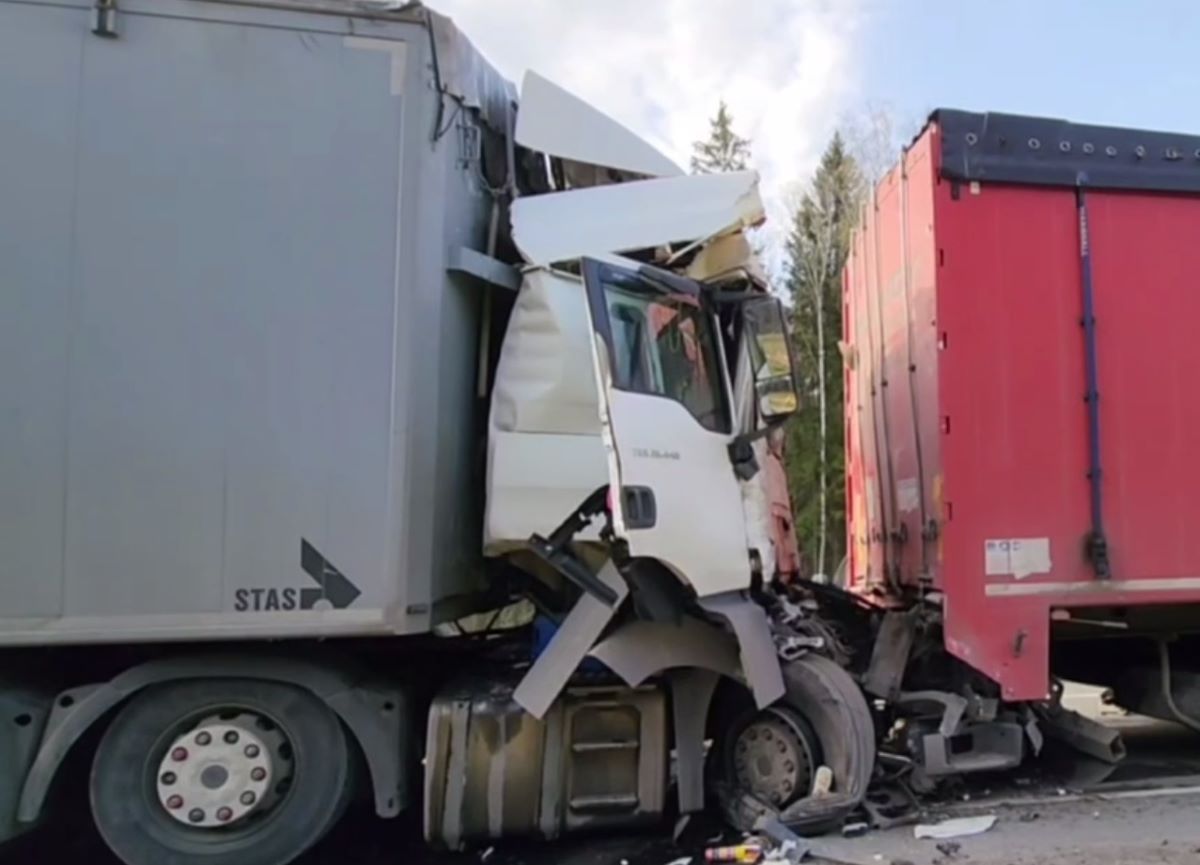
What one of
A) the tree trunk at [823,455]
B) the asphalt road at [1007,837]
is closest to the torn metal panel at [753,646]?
the asphalt road at [1007,837]

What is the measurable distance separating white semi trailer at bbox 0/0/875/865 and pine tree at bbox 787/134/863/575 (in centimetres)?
1112

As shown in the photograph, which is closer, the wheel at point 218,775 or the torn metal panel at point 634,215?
the wheel at point 218,775

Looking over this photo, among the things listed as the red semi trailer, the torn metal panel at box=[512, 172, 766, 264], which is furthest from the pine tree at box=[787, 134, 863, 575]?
the torn metal panel at box=[512, 172, 766, 264]

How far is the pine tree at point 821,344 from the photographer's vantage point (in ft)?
59.3

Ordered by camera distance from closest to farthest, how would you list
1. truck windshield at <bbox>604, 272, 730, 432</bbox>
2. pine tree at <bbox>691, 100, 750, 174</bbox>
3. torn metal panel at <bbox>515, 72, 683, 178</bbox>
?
truck windshield at <bbox>604, 272, 730, 432</bbox> → torn metal panel at <bbox>515, 72, 683, 178</bbox> → pine tree at <bbox>691, 100, 750, 174</bbox>

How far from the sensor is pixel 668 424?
3982mm

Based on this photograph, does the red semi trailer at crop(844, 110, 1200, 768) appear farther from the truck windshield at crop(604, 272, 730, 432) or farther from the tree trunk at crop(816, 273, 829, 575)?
the tree trunk at crop(816, 273, 829, 575)

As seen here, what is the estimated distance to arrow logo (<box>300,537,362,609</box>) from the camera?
366cm

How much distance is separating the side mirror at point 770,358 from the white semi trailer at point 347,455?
0.02 meters

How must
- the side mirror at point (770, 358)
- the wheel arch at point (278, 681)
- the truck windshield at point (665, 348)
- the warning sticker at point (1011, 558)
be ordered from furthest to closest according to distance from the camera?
the warning sticker at point (1011, 558) → the side mirror at point (770, 358) → the truck windshield at point (665, 348) → the wheel arch at point (278, 681)

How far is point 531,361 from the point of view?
4.17 meters

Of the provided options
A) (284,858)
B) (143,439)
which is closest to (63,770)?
(284,858)

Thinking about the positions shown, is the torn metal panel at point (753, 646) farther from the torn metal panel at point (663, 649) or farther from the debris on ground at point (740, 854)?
the debris on ground at point (740, 854)

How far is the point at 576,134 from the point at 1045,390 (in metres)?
2.63
